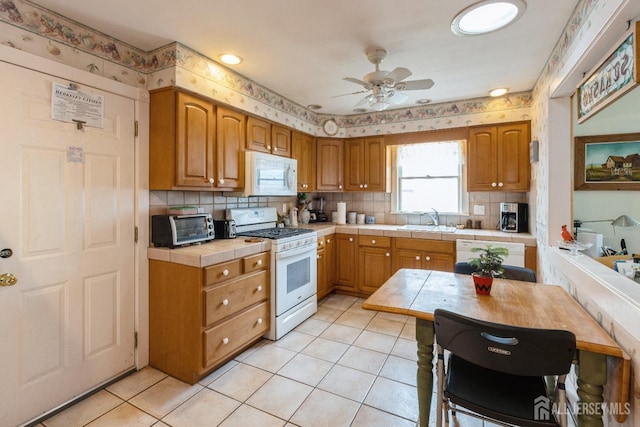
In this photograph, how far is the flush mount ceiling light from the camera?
5.76 feet

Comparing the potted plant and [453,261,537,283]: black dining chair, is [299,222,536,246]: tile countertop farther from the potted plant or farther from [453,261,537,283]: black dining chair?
the potted plant

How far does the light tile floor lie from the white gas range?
9.5 inches

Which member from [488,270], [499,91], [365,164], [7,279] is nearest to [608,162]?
[499,91]

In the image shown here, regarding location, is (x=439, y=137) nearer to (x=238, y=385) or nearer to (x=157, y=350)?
(x=238, y=385)

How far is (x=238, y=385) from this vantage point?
6.92ft

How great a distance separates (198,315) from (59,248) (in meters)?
0.96

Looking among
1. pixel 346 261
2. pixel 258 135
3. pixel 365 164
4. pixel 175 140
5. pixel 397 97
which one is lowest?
pixel 346 261

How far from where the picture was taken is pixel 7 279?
164 centimetres

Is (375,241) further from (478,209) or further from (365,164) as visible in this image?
(478,209)

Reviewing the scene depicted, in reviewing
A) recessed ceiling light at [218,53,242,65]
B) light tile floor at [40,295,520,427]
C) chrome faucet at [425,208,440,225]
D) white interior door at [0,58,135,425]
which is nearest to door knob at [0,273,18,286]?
white interior door at [0,58,135,425]

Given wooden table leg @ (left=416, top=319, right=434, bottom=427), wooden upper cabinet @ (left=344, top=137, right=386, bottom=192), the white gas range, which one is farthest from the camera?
wooden upper cabinet @ (left=344, top=137, right=386, bottom=192)

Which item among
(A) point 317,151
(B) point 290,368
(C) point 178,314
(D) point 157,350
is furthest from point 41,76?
(A) point 317,151

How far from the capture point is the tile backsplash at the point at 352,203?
2.58 m

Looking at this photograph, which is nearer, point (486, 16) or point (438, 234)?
point (486, 16)
